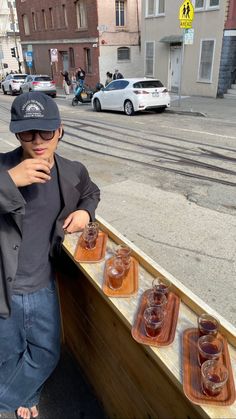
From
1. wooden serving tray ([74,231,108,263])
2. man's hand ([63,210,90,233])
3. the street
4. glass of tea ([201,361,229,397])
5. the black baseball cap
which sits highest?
the black baseball cap

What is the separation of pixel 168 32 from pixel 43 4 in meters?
17.2

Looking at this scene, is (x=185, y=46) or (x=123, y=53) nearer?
(x=185, y=46)

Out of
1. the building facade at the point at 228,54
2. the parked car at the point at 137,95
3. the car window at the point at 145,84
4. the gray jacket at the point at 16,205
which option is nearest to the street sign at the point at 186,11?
the parked car at the point at 137,95

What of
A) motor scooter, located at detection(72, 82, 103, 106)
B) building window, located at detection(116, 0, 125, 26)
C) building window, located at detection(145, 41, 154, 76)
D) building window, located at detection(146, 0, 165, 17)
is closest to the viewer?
motor scooter, located at detection(72, 82, 103, 106)

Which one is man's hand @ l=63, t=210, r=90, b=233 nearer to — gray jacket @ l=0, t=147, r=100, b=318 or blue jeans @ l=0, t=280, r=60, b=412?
gray jacket @ l=0, t=147, r=100, b=318

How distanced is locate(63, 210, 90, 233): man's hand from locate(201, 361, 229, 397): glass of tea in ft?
3.64

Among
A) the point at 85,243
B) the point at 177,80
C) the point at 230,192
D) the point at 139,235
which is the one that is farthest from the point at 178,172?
the point at 177,80

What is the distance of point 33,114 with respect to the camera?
1.66 m

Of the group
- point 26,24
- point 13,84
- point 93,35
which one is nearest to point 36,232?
point 13,84

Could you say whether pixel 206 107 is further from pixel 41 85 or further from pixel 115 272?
pixel 115 272

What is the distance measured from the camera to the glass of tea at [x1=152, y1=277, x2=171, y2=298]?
1.59m

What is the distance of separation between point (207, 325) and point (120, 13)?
29.6 meters

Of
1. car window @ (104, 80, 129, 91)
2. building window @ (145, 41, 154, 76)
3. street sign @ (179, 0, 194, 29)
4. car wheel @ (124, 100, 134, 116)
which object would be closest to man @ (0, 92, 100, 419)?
car wheel @ (124, 100, 134, 116)

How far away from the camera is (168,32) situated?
20.5 m
